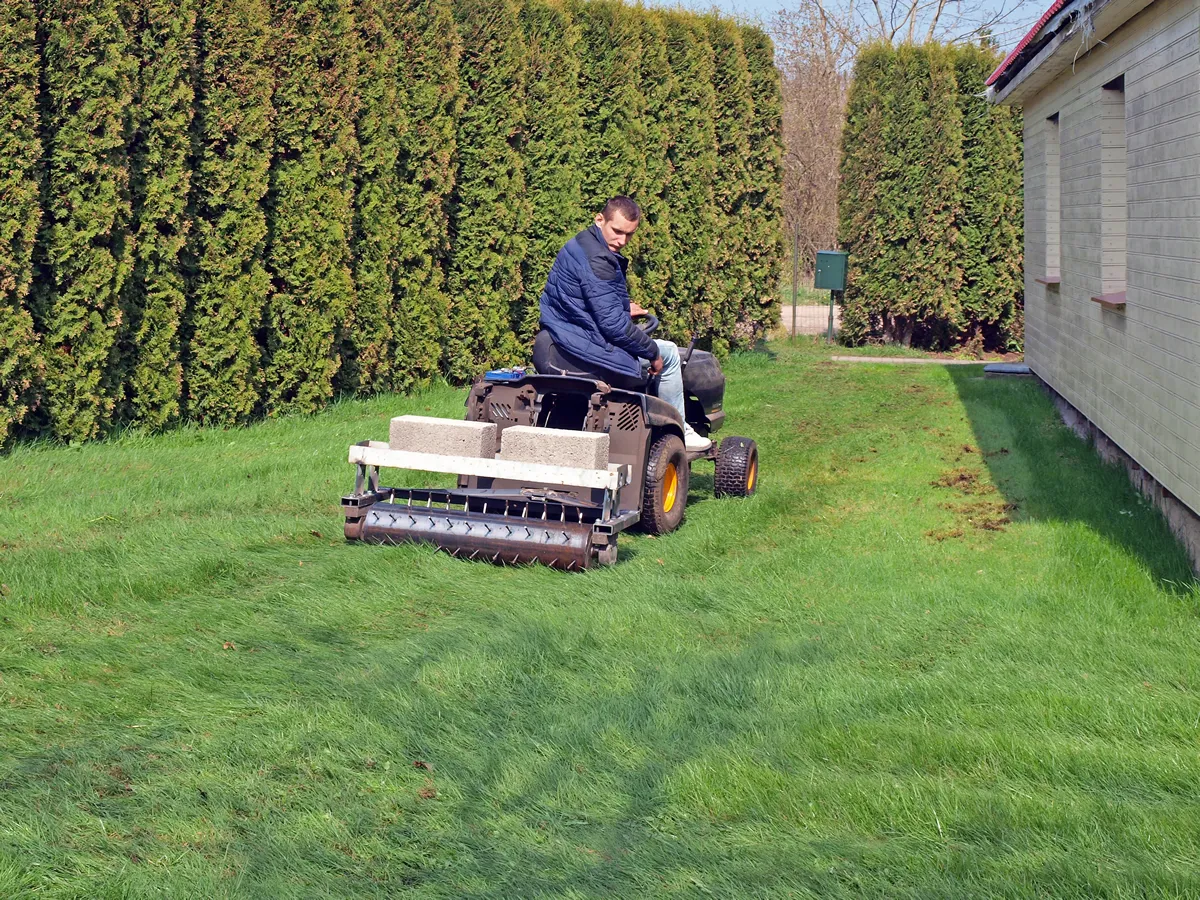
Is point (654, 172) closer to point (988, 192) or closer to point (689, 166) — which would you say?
point (689, 166)

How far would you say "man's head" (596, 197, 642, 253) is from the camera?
736cm

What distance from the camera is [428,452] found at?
6.96m

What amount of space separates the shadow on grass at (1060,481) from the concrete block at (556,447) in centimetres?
289

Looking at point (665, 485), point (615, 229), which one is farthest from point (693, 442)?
point (615, 229)

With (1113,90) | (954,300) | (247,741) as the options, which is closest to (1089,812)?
(247,741)

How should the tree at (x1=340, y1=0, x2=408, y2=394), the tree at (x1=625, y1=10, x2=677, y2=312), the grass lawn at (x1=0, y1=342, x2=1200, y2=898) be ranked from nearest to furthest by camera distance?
the grass lawn at (x1=0, y1=342, x2=1200, y2=898)
the tree at (x1=340, y1=0, x2=408, y2=394)
the tree at (x1=625, y1=10, x2=677, y2=312)

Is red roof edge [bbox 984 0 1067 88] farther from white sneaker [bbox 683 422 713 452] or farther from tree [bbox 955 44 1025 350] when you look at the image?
tree [bbox 955 44 1025 350]

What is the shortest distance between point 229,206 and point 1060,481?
269 inches

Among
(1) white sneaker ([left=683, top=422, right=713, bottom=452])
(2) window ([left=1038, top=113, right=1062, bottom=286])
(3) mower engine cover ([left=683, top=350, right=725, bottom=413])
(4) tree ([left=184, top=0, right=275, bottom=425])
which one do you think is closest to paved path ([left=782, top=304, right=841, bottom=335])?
(2) window ([left=1038, top=113, right=1062, bottom=286])

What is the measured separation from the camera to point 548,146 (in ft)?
45.8

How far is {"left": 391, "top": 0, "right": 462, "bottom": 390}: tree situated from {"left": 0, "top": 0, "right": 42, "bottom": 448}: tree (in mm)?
3892

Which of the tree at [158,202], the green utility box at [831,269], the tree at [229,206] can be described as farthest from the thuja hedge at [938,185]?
the tree at [158,202]

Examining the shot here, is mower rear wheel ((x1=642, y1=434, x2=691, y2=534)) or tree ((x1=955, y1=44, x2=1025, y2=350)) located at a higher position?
tree ((x1=955, y1=44, x2=1025, y2=350))

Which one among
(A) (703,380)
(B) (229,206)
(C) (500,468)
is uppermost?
(B) (229,206)
